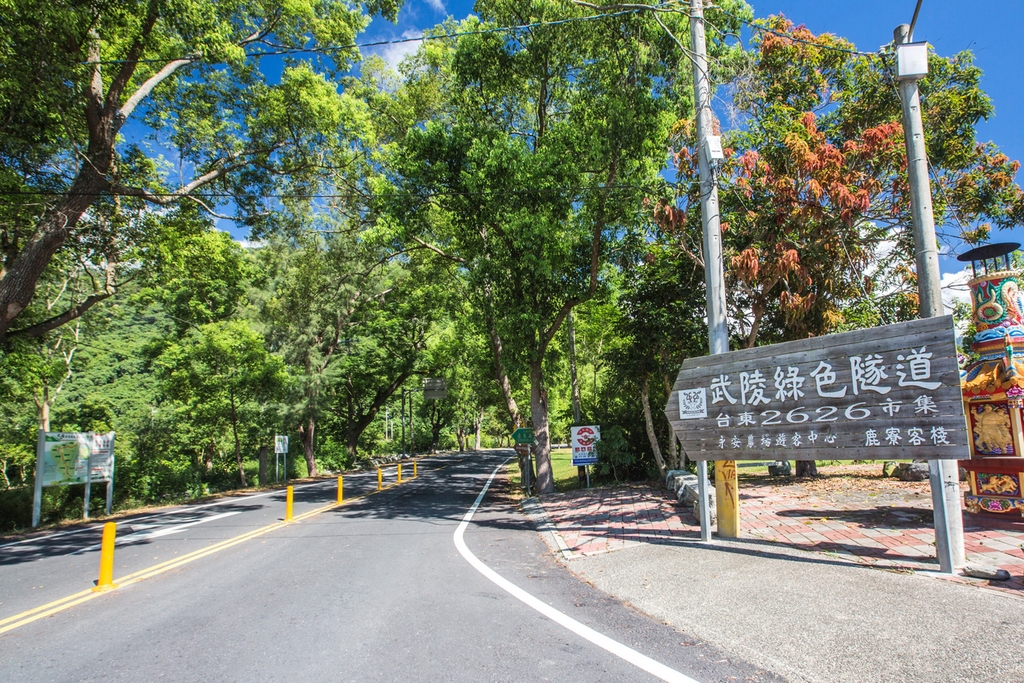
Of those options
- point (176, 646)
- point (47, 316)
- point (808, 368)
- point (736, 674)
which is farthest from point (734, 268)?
point (47, 316)

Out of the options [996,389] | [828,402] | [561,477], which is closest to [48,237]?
[828,402]

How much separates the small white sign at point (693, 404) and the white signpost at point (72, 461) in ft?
48.7

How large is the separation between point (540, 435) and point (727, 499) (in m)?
8.30

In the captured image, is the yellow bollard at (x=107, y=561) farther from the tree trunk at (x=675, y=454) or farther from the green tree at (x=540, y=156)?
the tree trunk at (x=675, y=454)

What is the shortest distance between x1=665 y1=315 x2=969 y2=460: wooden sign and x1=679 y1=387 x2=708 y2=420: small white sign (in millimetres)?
14

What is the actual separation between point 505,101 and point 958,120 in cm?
1009

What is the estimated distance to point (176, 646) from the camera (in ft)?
16.0

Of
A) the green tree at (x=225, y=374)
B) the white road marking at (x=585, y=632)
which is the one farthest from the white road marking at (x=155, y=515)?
the white road marking at (x=585, y=632)

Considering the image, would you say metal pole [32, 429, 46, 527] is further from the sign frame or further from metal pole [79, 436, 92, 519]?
the sign frame

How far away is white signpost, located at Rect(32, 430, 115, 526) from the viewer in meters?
13.8

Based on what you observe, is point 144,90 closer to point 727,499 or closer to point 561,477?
point 727,499

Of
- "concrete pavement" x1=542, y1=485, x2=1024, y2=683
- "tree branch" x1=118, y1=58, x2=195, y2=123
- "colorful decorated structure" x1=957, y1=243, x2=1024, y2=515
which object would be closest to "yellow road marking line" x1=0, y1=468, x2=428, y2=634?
"concrete pavement" x1=542, y1=485, x2=1024, y2=683

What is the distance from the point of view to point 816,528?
8.24 metres

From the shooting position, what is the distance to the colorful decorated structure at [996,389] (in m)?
7.70
